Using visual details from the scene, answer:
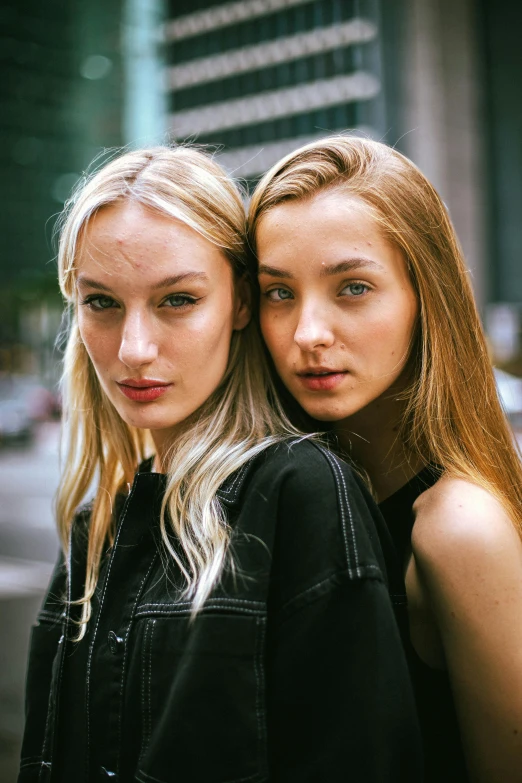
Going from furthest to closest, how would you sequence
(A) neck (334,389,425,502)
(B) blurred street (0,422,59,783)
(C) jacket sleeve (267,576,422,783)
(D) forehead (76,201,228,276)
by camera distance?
(B) blurred street (0,422,59,783)
(A) neck (334,389,425,502)
(D) forehead (76,201,228,276)
(C) jacket sleeve (267,576,422,783)

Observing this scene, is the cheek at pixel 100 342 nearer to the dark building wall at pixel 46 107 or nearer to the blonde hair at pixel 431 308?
the blonde hair at pixel 431 308

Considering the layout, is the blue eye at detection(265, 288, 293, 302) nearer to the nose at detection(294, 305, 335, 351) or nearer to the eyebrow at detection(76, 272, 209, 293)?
the nose at detection(294, 305, 335, 351)

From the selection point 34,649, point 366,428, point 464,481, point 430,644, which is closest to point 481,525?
point 464,481

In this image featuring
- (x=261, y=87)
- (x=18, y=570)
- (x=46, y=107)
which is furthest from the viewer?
(x=261, y=87)

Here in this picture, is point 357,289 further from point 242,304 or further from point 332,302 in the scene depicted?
point 242,304

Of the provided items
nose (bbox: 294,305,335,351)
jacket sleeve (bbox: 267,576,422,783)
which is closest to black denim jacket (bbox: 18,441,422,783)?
jacket sleeve (bbox: 267,576,422,783)

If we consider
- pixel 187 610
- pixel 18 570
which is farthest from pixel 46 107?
pixel 187 610

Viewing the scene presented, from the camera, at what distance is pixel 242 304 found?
5.49 ft

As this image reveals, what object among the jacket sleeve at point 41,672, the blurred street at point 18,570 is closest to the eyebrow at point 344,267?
the jacket sleeve at point 41,672

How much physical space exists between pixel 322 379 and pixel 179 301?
13.8 inches

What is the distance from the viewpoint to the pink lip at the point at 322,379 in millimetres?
1585

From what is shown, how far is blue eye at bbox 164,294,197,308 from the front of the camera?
1.52m

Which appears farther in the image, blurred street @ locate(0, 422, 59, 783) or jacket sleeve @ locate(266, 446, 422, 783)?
blurred street @ locate(0, 422, 59, 783)

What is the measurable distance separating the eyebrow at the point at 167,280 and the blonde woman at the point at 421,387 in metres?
0.17
